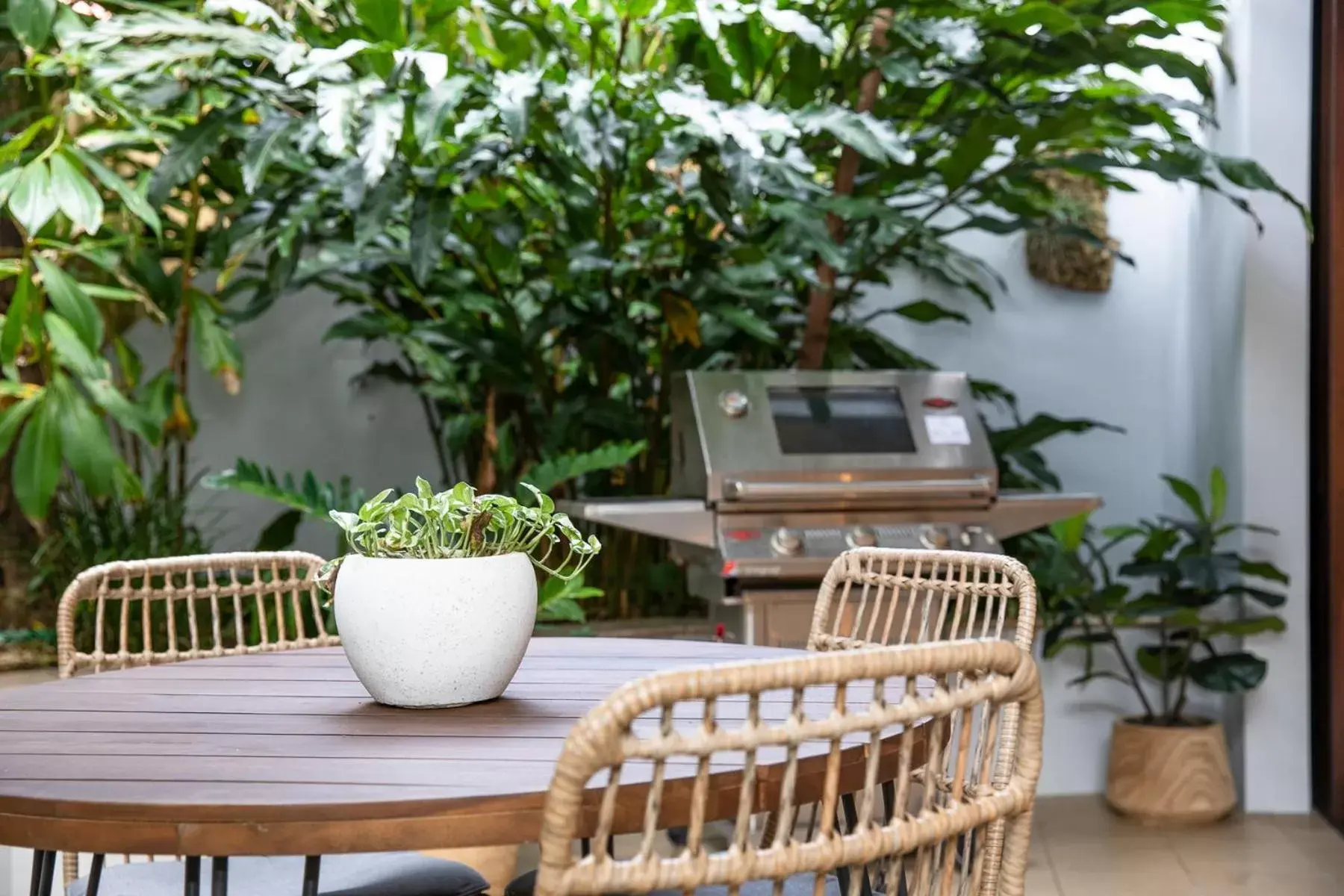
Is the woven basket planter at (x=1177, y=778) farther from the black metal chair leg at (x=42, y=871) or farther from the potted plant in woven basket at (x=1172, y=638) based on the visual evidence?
the black metal chair leg at (x=42, y=871)

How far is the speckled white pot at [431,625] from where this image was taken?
4.67 ft

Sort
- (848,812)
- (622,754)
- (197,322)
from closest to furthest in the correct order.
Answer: (622,754) < (848,812) < (197,322)

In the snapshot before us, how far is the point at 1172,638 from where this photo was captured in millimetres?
3926

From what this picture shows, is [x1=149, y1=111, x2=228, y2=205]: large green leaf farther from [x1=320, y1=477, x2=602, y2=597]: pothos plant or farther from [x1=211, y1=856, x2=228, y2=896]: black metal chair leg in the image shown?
[x1=211, y1=856, x2=228, y2=896]: black metal chair leg

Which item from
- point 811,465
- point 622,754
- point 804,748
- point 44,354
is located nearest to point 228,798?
point 622,754

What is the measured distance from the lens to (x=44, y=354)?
3.22m

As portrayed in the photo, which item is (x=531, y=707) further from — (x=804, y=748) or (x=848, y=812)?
(x=848, y=812)

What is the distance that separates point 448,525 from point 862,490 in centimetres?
182

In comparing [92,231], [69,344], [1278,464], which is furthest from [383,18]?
[1278,464]

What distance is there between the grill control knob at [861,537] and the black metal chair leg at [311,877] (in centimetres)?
177

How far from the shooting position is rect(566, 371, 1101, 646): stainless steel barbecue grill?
3096 mm

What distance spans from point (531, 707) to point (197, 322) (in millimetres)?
2302

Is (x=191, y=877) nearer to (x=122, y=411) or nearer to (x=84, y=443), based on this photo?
(x=84, y=443)

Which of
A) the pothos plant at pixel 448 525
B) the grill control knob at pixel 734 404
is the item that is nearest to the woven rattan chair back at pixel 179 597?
the pothos plant at pixel 448 525
